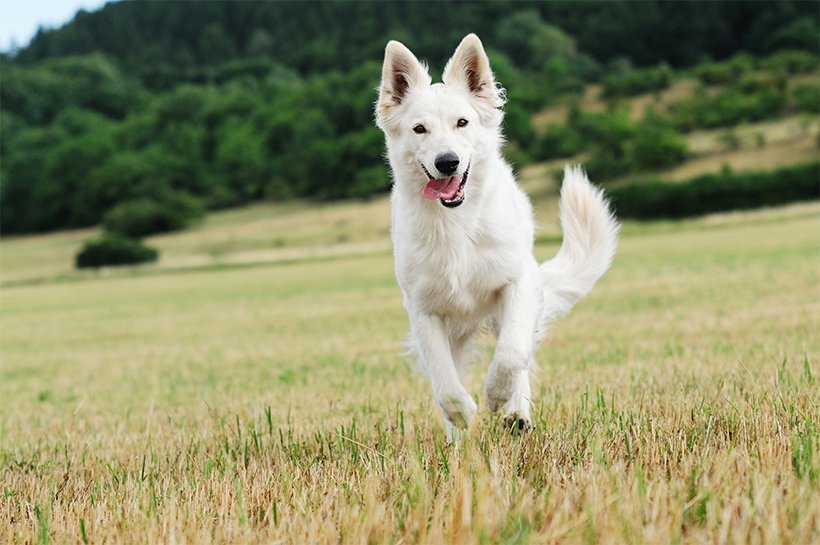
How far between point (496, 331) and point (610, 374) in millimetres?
1709

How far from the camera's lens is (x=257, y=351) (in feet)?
40.5

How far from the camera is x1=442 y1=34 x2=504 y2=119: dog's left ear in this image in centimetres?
513

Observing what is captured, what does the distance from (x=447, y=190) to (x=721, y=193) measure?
62717mm

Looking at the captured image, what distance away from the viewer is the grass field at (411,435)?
2.53 metres

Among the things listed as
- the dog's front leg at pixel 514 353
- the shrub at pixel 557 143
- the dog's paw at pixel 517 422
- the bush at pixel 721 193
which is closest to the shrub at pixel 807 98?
the shrub at pixel 557 143

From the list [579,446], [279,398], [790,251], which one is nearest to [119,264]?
[790,251]

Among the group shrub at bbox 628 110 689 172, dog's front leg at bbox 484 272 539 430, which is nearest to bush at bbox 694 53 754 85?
shrub at bbox 628 110 689 172

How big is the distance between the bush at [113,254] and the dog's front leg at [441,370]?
60.6m

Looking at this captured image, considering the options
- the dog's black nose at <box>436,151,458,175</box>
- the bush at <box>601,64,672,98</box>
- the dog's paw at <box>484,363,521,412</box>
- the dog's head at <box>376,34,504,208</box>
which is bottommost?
the dog's paw at <box>484,363,521,412</box>

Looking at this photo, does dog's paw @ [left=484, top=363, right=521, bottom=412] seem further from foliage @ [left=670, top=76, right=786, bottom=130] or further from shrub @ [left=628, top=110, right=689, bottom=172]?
foliage @ [left=670, top=76, right=786, bottom=130]

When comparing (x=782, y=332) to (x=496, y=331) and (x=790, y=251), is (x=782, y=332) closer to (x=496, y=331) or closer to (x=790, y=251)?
(x=496, y=331)

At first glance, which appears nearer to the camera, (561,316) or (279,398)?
(561,316)

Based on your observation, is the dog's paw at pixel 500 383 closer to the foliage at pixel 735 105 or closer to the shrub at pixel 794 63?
the foliage at pixel 735 105

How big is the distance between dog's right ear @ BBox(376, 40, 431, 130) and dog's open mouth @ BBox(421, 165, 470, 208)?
0.60 m
